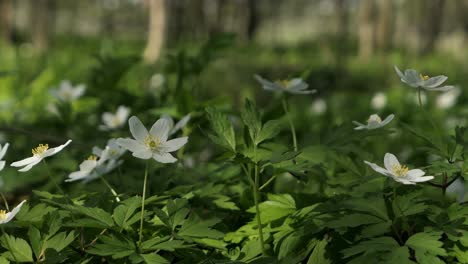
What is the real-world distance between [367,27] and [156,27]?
29.2ft

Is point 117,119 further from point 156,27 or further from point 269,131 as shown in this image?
point 156,27

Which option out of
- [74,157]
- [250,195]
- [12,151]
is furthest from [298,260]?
[12,151]

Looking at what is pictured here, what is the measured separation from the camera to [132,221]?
1.15 m

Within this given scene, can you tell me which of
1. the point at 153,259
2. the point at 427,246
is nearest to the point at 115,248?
the point at 153,259

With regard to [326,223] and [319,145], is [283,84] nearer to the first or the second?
[319,145]

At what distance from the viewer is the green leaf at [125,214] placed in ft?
3.75

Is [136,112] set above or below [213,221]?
below

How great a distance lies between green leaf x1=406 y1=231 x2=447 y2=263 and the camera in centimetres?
103

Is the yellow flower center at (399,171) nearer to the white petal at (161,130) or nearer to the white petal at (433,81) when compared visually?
the white petal at (433,81)

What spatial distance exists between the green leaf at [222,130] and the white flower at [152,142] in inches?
3.0

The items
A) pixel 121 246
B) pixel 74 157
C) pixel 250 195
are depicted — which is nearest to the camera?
pixel 121 246

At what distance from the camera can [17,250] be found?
1110 mm

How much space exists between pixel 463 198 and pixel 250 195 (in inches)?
19.6

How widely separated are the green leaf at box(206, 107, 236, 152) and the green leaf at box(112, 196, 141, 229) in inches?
8.6
